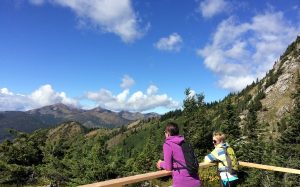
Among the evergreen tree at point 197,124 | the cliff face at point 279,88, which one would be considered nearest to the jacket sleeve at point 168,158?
the evergreen tree at point 197,124

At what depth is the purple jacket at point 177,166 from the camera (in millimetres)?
6152

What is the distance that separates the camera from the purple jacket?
615cm

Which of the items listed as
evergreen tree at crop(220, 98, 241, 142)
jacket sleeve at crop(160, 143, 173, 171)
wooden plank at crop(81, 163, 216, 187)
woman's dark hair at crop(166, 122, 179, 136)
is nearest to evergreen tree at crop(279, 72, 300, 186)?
evergreen tree at crop(220, 98, 241, 142)

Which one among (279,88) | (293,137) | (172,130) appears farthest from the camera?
(279,88)

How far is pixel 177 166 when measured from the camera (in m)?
6.21

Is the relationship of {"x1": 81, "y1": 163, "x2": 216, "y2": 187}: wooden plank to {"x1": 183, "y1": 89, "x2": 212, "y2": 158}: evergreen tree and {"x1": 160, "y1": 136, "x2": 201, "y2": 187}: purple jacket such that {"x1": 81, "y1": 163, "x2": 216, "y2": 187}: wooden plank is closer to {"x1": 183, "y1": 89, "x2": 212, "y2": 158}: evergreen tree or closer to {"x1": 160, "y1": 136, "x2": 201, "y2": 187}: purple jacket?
{"x1": 160, "y1": 136, "x2": 201, "y2": 187}: purple jacket

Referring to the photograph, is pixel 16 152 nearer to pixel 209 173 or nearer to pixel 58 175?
pixel 58 175

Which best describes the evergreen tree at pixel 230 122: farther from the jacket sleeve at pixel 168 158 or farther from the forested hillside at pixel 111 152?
the jacket sleeve at pixel 168 158

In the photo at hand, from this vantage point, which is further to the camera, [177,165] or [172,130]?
[172,130]

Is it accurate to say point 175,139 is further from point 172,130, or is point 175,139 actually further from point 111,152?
point 111,152

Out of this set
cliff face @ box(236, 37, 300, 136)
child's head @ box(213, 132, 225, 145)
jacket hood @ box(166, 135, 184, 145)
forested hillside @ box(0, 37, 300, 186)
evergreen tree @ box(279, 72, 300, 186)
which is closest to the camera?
jacket hood @ box(166, 135, 184, 145)

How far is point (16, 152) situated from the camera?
4191 centimetres

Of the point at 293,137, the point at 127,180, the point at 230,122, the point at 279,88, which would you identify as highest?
the point at 279,88

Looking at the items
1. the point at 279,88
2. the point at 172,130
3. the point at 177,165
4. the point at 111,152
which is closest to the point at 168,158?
the point at 177,165
